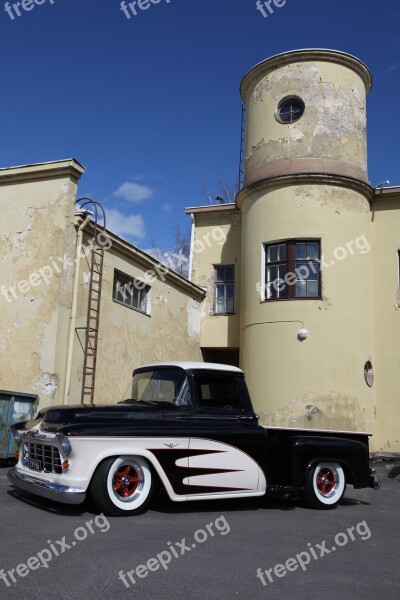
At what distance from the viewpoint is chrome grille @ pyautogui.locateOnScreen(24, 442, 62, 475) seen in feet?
20.6

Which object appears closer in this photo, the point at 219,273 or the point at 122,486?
the point at 122,486

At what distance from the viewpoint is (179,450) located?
264 inches

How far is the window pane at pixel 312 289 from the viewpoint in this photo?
14.8 m

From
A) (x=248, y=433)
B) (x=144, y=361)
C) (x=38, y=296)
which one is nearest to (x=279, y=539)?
(x=248, y=433)

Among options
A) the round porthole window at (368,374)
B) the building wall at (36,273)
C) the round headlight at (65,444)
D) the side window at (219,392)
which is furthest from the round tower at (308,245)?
the round headlight at (65,444)

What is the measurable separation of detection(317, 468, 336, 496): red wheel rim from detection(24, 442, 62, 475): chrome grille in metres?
3.51

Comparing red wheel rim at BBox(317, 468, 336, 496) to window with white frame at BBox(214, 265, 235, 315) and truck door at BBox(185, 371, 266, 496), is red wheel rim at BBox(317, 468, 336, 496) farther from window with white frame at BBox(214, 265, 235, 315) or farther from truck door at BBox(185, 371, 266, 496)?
window with white frame at BBox(214, 265, 235, 315)

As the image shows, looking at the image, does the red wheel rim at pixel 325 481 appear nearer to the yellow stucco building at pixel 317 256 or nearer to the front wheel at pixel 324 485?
the front wheel at pixel 324 485

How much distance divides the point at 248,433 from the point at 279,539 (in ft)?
5.76

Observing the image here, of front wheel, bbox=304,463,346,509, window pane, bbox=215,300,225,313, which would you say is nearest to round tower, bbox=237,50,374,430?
window pane, bbox=215,300,225,313

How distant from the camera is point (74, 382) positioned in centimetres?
1198

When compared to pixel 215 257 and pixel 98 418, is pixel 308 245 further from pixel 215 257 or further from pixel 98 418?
pixel 98 418

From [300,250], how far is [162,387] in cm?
865

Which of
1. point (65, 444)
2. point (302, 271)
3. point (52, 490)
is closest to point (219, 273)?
point (302, 271)
